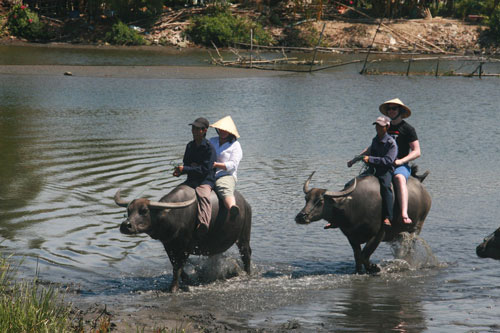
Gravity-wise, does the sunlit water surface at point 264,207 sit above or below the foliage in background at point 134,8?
below

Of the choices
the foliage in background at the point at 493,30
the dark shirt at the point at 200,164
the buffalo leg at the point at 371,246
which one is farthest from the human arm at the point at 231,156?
the foliage in background at the point at 493,30

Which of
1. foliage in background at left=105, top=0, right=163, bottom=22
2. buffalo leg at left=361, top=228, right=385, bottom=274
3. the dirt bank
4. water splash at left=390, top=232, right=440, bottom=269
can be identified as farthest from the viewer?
foliage in background at left=105, top=0, right=163, bottom=22

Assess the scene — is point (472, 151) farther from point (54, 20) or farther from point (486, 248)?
point (54, 20)

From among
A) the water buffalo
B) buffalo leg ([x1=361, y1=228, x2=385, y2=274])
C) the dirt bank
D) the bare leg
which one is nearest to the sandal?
the bare leg

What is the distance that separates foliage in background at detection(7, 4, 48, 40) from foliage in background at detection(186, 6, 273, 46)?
11128mm

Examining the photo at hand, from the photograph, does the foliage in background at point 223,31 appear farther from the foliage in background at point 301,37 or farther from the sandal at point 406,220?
the sandal at point 406,220

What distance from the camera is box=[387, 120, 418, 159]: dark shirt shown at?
10359 mm

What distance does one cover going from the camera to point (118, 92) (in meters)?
32.2

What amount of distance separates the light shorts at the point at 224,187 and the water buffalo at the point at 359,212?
93 cm

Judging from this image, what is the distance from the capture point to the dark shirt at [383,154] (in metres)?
9.97

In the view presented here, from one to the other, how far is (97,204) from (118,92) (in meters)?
19.1

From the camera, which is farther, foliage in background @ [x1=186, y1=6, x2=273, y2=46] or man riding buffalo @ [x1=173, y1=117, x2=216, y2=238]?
foliage in background @ [x1=186, y1=6, x2=273, y2=46]

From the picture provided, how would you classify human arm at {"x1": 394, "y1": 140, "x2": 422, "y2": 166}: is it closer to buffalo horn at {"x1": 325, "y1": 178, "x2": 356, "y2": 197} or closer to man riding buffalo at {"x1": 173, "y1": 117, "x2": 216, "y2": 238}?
buffalo horn at {"x1": 325, "y1": 178, "x2": 356, "y2": 197}

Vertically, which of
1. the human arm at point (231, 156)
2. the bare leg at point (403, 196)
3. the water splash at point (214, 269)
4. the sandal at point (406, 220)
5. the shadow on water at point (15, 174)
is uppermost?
the human arm at point (231, 156)
